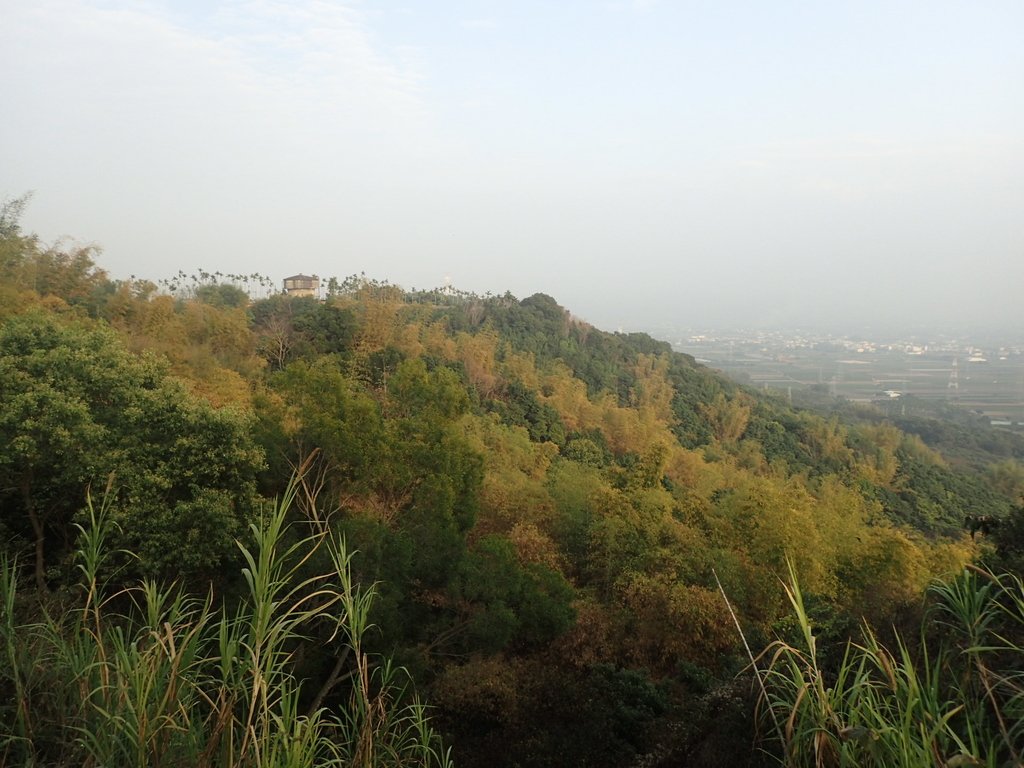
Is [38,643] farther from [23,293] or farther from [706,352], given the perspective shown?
[706,352]

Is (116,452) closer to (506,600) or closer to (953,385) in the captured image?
(506,600)

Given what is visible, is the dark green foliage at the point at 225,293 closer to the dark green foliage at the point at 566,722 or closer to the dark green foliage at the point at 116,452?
the dark green foliage at the point at 116,452

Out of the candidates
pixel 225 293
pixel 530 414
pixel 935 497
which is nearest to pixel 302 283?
pixel 225 293

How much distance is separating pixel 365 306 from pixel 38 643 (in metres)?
19.3

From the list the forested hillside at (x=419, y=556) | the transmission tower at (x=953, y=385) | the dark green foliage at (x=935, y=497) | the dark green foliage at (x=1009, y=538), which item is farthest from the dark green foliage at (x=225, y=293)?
the transmission tower at (x=953, y=385)

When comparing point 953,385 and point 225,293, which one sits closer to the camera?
point 225,293

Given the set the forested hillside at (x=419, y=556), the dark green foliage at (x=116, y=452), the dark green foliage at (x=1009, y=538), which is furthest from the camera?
the dark green foliage at (x=116, y=452)

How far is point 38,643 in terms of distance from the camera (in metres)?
2.27

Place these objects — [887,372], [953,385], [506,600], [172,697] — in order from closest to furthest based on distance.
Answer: [172,697] < [506,600] < [953,385] < [887,372]

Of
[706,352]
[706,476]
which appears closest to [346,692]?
[706,476]

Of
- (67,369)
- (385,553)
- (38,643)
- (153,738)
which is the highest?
(67,369)

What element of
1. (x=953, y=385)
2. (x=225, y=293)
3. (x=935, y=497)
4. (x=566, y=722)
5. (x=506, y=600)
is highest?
(x=225, y=293)

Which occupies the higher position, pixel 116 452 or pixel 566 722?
pixel 116 452

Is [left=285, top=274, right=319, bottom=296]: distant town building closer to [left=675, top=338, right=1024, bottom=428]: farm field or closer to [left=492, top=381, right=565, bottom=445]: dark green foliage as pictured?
[left=492, top=381, right=565, bottom=445]: dark green foliage
